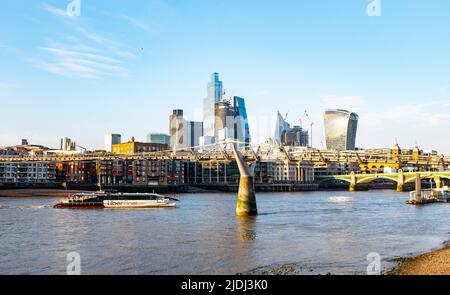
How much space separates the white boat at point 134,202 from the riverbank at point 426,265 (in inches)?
2068

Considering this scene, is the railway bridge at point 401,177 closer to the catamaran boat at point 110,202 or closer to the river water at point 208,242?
the catamaran boat at point 110,202

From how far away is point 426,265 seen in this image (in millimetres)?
27109

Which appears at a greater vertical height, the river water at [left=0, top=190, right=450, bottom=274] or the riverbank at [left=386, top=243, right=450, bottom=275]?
the riverbank at [left=386, top=243, right=450, bottom=275]

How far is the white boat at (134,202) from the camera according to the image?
7812 centimetres

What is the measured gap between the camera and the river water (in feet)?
98.5

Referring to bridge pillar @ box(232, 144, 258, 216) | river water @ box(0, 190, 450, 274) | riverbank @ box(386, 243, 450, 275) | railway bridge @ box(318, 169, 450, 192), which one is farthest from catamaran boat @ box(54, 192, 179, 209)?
railway bridge @ box(318, 169, 450, 192)

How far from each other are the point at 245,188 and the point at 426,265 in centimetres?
2996

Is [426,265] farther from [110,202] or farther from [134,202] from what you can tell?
[110,202]

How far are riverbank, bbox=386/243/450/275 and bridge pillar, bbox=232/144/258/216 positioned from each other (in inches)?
1013


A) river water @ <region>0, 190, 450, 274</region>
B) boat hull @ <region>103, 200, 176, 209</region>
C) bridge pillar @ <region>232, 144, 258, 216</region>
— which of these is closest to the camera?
river water @ <region>0, 190, 450, 274</region>

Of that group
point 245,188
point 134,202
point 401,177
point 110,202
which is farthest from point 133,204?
point 401,177

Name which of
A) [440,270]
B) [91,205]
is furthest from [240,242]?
[91,205]

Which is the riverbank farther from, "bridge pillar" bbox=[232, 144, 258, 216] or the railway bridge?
the railway bridge

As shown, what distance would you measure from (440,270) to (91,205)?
201ft
